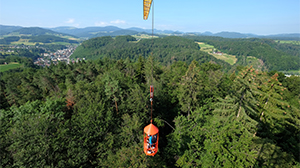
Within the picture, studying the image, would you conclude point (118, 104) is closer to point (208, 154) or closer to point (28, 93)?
point (208, 154)

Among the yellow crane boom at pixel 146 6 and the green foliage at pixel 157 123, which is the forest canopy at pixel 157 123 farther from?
the yellow crane boom at pixel 146 6

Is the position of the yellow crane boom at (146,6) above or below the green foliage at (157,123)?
above

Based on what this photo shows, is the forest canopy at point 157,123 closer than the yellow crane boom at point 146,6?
No

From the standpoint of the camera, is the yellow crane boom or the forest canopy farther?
the forest canopy

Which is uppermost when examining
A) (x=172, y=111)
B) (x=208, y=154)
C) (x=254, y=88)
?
(x=254, y=88)

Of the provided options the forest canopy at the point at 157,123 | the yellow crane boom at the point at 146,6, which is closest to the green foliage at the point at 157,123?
the forest canopy at the point at 157,123

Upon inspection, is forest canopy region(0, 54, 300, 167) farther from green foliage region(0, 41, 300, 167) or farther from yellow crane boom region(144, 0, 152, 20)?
yellow crane boom region(144, 0, 152, 20)

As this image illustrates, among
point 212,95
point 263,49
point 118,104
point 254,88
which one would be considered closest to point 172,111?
point 212,95

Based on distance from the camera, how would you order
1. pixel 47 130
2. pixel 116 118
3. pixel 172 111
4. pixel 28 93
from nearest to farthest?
pixel 47 130 < pixel 116 118 < pixel 172 111 < pixel 28 93

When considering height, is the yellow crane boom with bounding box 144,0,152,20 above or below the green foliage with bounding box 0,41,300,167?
above

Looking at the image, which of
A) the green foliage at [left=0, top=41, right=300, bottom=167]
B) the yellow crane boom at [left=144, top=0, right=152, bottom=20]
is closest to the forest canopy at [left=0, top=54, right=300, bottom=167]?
the green foliage at [left=0, top=41, right=300, bottom=167]

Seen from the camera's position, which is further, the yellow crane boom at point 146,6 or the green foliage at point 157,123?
the green foliage at point 157,123
